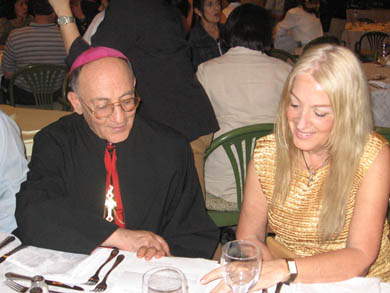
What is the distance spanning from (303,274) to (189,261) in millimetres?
408

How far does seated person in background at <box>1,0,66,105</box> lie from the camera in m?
5.29

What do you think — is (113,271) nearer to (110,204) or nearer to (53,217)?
(53,217)

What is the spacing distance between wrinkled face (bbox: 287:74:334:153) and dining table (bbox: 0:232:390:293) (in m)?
0.61

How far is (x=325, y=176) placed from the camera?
2018 mm

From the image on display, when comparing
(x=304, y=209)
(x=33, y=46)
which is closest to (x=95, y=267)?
(x=304, y=209)

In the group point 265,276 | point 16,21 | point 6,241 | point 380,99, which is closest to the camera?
point 265,276

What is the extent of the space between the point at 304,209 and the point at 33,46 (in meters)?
4.37

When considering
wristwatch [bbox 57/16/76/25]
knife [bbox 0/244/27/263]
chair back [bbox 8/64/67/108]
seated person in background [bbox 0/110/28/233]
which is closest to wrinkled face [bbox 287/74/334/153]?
knife [bbox 0/244/27/263]

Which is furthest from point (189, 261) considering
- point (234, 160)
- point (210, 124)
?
point (210, 124)

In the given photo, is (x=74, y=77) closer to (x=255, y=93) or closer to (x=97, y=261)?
(x=97, y=261)

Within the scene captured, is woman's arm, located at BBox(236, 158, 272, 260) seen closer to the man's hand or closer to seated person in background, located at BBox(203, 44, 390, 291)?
seated person in background, located at BBox(203, 44, 390, 291)

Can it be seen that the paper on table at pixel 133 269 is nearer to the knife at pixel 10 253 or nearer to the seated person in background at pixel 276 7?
the knife at pixel 10 253

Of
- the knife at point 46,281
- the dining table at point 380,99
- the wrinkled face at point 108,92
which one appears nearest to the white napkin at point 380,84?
the dining table at point 380,99

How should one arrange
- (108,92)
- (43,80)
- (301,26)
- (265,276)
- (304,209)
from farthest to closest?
(301,26) → (43,80) → (304,209) → (108,92) → (265,276)
